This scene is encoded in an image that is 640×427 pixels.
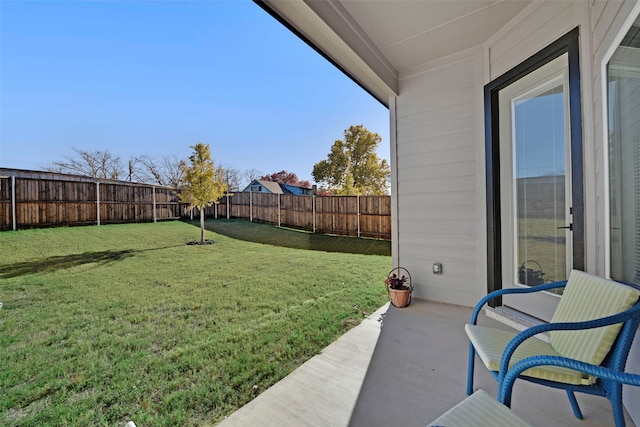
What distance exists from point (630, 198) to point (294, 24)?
2118 mm

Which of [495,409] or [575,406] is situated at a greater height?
[495,409]

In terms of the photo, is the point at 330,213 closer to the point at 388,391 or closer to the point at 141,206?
the point at 141,206

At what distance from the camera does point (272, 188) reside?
20.5 ft

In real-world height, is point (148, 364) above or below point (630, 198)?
below

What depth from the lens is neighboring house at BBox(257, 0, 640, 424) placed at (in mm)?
1298

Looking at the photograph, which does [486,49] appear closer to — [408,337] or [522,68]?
[522,68]

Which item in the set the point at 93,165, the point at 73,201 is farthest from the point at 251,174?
the point at 73,201

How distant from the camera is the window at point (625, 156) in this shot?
113 cm

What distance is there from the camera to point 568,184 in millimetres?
1730

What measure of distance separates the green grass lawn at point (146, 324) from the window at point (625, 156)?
1715 millimetres

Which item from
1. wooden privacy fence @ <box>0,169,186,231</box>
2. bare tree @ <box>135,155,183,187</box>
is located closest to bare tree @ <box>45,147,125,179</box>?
wooden privacy fence @ <box>0,169,186,231</box>

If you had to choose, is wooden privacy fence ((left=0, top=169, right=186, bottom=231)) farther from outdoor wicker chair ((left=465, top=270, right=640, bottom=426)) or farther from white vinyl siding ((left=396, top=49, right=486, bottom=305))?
outdoor wicker chair ((left=465, top=270, right=640, bottom=426))

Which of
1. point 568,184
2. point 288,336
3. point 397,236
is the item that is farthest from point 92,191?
point 568,184

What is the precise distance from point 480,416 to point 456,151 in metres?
2.38
